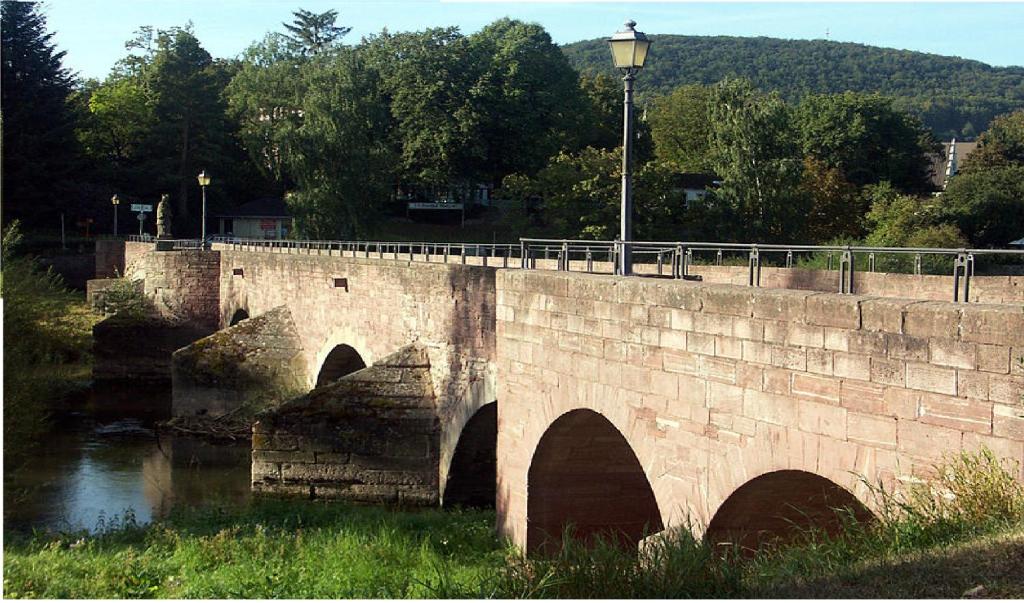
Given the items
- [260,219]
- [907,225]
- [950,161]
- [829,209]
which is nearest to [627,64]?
[907,225]

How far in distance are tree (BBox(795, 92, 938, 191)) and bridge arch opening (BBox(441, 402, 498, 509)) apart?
4188cm

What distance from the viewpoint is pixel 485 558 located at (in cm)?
1405

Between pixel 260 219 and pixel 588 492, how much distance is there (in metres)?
59.4

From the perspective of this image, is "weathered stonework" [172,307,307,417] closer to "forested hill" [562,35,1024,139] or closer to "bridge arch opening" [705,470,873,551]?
"bridge arch opening" [705,470,873,551]

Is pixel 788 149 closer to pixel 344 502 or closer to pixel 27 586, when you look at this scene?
pixel 344 502

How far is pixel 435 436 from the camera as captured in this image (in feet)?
62.7

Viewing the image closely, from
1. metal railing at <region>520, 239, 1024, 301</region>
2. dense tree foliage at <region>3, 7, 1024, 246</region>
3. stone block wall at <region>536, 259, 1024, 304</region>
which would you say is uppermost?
dense tree foliage at <region>3, 7, 1024, 246</region>

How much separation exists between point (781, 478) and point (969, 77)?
109m

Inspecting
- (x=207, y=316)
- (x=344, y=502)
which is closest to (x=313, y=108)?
(x=207, y=316)

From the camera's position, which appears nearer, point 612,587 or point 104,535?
point 612,587

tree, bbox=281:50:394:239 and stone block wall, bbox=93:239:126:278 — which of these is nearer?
tree, bbox=281:50:394:239

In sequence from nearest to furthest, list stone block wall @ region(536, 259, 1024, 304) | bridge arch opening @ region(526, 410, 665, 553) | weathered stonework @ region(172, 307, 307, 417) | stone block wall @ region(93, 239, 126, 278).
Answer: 1. bridge arch opening @ region(526, 410, 665, 553)
2. stone block wall @ region(536, 259, 1024, 304)
3. weathered stonework @ region(172, 307, 307, 417)
4. stone block wall @ region(93, 239, 126, 278)

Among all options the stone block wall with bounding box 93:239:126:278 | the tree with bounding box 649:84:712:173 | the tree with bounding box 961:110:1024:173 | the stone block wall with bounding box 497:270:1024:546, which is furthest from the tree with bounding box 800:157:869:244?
the stone block wall with bounding box 497:270:1024:546

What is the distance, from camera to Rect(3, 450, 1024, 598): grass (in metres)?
6.30
